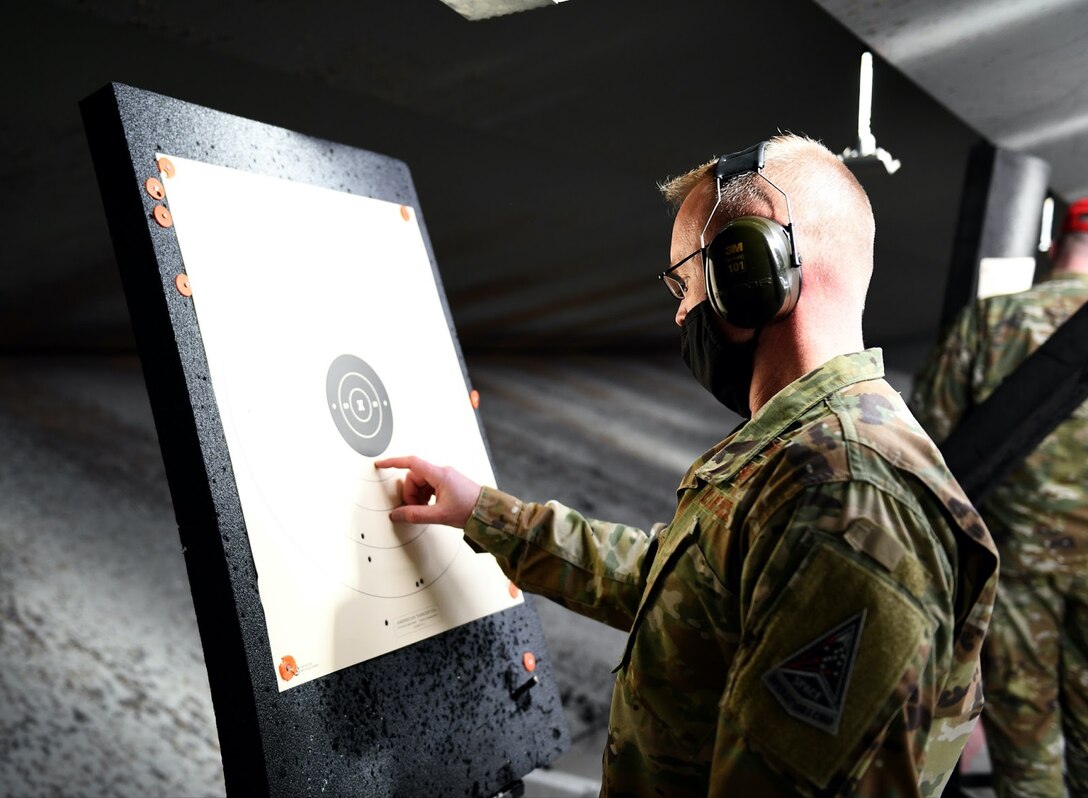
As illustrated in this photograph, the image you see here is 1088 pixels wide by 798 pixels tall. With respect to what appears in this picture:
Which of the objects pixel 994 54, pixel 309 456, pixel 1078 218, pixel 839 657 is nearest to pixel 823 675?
pixel 839 657

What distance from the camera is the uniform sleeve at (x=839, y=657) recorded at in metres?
0.76

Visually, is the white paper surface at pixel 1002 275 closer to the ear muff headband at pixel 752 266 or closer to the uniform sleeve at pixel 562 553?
the uniform sleeve at pixel 562 553

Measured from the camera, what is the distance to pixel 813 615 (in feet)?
2.54

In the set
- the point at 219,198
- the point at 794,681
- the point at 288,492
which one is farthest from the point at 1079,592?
the point at 219,198

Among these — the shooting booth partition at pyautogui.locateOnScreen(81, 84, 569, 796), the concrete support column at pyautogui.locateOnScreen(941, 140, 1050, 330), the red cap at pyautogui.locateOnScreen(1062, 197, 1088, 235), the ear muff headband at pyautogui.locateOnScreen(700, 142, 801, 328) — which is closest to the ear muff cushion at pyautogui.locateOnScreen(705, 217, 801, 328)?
the ear muff headband at pyautogui.locateOnScreen(700, 142, 801, 328)

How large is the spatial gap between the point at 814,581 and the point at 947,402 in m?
1.82

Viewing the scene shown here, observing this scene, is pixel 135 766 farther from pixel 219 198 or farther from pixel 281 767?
pixel 219 198

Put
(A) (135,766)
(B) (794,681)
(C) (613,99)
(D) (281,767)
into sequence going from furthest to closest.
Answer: (C) (613,99) → (A) (135,766) → (D) (281,767) → (B) (794,681)

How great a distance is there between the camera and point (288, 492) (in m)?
1.14

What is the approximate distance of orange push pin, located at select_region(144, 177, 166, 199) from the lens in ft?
3.51

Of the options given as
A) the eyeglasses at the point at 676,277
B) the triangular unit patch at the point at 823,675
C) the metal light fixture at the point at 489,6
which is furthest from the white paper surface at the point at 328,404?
the triangular unit patch at the point at 823,675

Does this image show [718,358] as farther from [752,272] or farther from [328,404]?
[328,404]

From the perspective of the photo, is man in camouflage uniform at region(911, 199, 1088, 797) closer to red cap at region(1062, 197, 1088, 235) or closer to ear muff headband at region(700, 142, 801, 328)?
red cap at region(1062, 197, 1088, 235)

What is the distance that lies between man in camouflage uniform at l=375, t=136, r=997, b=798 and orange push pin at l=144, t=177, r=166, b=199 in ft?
2.01
